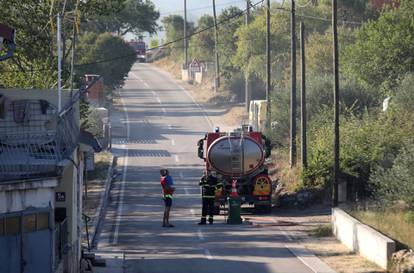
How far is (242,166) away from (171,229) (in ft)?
15.6

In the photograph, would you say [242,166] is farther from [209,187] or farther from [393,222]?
[393,222]

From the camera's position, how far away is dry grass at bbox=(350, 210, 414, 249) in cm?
2440

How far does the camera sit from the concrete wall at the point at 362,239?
2256 cm

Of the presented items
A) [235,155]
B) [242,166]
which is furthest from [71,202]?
[242,166]

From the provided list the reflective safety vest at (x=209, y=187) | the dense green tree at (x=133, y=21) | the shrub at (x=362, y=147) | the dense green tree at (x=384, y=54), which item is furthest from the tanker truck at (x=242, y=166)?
the dense green tree at (x=133, y=21)

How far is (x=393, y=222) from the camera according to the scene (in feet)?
86.6

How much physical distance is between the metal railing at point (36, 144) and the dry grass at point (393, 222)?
832 centimetres

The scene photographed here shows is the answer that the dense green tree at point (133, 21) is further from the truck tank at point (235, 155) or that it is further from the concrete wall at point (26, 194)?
the concrete wall at point (26, 194)

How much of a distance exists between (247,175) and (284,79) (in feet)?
116

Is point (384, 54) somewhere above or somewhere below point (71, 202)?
above

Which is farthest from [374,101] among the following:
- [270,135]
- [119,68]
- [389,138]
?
[119,68]

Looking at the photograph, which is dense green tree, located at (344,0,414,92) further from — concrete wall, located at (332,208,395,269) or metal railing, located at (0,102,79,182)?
metal railing, located at (0,102,79,182)

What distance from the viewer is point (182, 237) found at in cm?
2905

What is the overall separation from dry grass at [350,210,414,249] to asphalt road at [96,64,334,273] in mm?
2157
